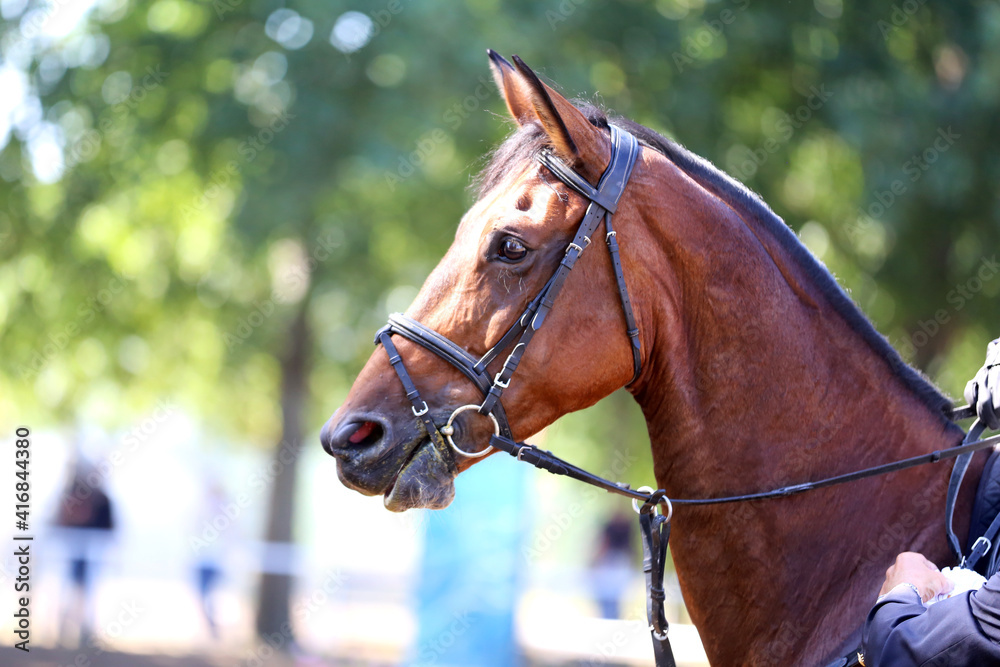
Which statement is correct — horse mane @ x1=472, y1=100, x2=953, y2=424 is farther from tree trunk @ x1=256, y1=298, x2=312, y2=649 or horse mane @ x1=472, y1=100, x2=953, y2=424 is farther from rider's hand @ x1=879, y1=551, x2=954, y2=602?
tree trunk @ x1=256, y1=298, x2=312, y2=649

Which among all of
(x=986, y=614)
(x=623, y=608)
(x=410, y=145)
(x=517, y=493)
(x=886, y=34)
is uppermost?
(x=886, y=34)

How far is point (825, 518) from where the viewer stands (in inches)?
99.7

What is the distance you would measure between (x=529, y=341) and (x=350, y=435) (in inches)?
23.5

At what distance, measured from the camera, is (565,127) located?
2547 mm

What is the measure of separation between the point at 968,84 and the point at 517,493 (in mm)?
5737

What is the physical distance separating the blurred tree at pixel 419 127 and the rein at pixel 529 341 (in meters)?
5.94

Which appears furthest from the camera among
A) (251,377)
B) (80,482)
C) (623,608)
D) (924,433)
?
(251,377)

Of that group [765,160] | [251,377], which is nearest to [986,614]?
[765,160]

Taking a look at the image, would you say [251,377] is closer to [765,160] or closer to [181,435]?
[181,435]

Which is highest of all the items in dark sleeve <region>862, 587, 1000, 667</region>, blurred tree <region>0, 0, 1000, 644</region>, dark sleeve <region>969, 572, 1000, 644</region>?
blurred tree <region>0, 0, 1000, 644</region>

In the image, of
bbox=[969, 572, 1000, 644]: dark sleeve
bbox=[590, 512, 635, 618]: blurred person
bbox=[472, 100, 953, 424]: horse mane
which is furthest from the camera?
bbox=[590, 512, 635, 618]: blurred person

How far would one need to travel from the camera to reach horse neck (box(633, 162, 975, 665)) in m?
2.50

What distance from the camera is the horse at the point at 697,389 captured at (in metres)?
2.47

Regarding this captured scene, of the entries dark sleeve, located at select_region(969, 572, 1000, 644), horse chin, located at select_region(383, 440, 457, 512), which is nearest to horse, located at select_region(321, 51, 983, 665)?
horse chin, located at select_region(383, 440, 457, 512)
